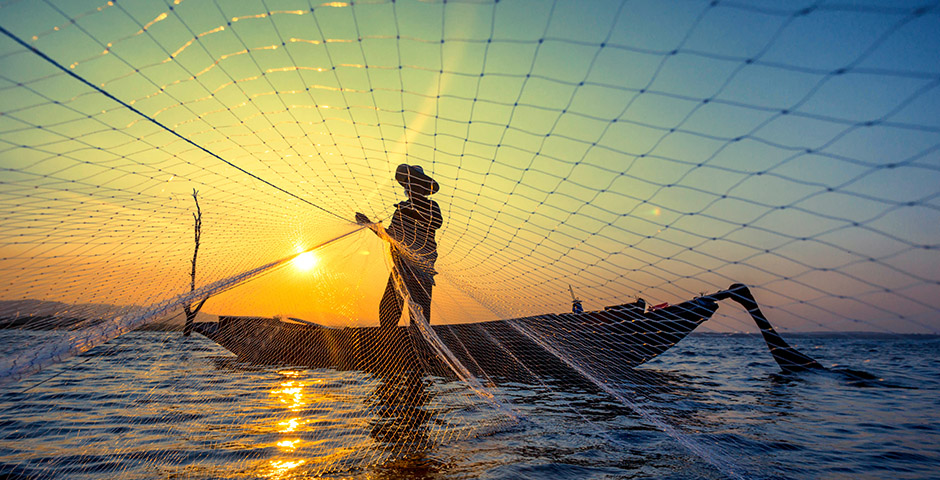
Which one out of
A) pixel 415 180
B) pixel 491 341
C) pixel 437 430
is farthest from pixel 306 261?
pixel 491 341

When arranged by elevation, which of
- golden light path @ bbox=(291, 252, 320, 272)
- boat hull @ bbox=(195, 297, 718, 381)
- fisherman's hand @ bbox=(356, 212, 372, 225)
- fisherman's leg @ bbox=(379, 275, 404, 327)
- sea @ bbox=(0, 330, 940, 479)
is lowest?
sea @ bbox=(0, 330, 940, 479)

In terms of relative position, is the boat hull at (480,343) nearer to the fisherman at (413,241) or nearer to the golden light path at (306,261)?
the fisherman at (413,241)

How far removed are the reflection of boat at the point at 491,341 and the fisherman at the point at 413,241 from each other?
0.66 m

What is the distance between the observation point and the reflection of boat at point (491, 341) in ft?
21.0

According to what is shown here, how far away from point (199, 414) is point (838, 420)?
6.77 m

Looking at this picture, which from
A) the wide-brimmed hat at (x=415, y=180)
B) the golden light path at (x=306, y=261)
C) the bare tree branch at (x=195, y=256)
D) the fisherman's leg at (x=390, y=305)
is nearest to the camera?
the bare tree branch at (x=195, y=256)

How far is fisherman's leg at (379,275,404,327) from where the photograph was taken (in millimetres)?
5941

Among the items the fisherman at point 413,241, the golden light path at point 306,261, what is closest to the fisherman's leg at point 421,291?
the fisherman at point 413,241

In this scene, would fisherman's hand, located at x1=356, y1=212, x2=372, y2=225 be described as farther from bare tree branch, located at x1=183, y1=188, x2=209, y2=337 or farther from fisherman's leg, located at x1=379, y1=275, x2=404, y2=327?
bare tree branch, located at x1=183, y1=188, x2=209, y2=337

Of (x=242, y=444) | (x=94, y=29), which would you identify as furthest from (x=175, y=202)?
(x=242, y=444)

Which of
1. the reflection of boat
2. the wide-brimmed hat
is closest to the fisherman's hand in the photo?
the wide-brimmed hat

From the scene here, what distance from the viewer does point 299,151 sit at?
13.2 feet

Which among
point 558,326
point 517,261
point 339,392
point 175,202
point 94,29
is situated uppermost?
point 94,29

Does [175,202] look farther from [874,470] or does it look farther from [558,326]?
[874,470]
